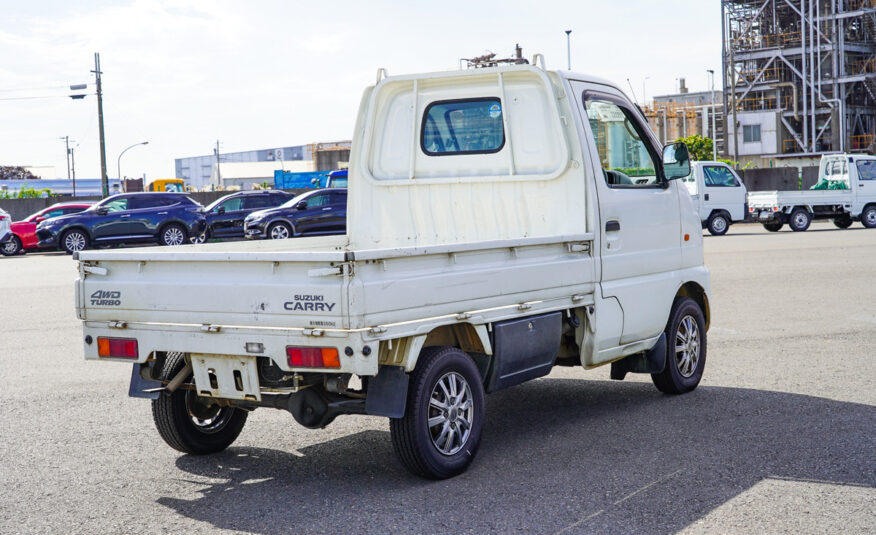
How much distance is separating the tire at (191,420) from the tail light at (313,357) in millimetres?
1015

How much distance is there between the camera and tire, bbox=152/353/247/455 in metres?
5.63

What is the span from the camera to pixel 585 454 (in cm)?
564

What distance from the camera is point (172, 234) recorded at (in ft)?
94.5

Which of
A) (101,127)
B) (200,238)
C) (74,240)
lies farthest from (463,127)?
(101,127)

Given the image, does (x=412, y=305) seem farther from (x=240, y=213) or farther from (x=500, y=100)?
(x=240, y=213)

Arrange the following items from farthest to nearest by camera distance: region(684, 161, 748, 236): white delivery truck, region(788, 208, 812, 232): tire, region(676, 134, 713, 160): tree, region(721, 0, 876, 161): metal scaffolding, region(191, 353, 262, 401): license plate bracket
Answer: region(676, 134, 713, 160): tree, region(721, 0, 876, 161): metal scaffolding, region(788, 208, 812, 232): tire, region(684, 161, 748, 236): white delivery truck, region(191, 353, 262, 401): license plate bracket

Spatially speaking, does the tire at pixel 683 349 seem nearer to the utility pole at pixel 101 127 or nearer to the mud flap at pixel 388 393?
the mud flap at pixel 388 393

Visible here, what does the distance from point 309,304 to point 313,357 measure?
0.26 metres

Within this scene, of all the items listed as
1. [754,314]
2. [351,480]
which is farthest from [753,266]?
[351,480]

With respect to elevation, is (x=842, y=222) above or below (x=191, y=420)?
above

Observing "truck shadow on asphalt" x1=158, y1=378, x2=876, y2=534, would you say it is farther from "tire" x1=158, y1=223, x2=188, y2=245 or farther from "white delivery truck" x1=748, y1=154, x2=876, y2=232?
"white delivery truck" x1=748, y1=154, x2=876, y2=232

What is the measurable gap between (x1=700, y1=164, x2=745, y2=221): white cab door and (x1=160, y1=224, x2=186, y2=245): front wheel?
15362 millimetres

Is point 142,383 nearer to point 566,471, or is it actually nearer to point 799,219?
point 566,471

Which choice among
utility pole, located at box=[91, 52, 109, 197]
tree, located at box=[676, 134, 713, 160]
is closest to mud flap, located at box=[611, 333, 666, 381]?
utility pole, located at box=[91, 52, 109, 197]
